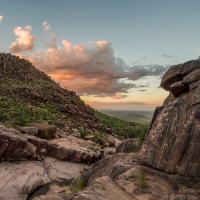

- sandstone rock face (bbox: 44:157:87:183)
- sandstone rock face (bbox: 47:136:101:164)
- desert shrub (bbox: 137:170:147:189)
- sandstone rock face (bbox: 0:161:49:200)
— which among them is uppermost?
desert shrub (bbox: 137:170:147:189)

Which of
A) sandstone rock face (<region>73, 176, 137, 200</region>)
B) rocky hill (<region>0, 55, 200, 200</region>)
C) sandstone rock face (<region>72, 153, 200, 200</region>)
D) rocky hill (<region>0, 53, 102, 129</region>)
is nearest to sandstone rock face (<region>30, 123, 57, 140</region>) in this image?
rocky hill (<region>0, 53, 102, 129</region>)

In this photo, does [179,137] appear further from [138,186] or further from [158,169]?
[138,186]

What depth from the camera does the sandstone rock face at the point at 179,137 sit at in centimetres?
762

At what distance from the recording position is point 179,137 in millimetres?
7980

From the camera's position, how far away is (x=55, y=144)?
18562mm

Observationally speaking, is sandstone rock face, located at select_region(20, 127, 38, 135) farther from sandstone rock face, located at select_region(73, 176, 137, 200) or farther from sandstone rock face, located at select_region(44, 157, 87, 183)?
sandstone rock face, located at select_region(73, 176, 137, 200)

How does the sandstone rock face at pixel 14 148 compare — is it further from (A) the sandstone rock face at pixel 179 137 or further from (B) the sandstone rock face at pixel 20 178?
(A) the sandstone rock face at pixel 179 137

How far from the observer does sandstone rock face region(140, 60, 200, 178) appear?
7.62 meters

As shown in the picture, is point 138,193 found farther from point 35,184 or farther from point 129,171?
point 35,184

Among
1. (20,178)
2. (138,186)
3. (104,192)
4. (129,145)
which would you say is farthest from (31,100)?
(138,186)

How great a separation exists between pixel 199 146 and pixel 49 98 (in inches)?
1401

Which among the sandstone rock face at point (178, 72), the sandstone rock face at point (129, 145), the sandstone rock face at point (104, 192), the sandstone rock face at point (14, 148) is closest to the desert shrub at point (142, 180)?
the sandstone rock face at point (104, 192)

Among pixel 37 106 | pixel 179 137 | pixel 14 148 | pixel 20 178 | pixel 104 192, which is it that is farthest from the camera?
pixel 37 106

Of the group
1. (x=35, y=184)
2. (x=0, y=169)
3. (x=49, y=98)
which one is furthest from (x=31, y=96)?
(x=35, y=184)
